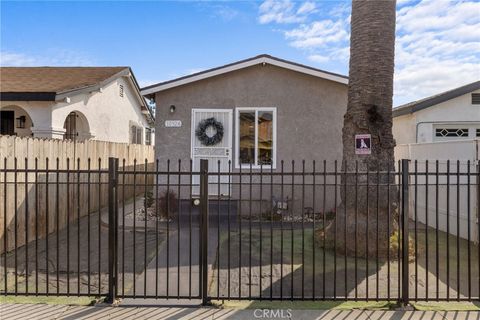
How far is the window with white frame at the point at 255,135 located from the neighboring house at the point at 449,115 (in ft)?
16.5

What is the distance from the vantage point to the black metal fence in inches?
177

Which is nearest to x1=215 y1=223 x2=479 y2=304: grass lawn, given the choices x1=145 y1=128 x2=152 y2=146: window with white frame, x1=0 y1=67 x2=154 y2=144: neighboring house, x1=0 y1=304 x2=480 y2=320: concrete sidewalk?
x1=0 y1=304 x2=480 y2=320: concrete sidewalk

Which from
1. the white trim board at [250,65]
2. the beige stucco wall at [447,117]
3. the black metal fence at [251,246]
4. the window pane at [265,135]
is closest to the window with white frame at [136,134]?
the black metal fence at [251,246]

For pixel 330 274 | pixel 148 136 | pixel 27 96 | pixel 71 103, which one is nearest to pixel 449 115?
pixel 330 274

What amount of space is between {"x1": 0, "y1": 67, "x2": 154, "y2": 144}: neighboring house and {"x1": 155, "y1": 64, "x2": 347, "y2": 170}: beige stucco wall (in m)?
3.48

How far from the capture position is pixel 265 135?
1020 cm

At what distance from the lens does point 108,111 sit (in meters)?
14.9

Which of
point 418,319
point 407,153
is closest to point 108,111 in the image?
point 407,153

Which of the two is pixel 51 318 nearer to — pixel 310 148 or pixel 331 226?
pixel 331 226

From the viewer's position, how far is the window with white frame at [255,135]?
1015 centimetres

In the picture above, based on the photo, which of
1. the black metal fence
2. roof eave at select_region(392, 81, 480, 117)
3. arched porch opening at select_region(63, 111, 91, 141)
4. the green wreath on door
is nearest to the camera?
the black metal fence

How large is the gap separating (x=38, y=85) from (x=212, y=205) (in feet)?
22.2

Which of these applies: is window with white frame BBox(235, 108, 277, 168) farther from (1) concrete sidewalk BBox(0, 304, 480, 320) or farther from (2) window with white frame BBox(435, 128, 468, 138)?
(1) concrete sidewalk BBox(0, 304, 480, 320)

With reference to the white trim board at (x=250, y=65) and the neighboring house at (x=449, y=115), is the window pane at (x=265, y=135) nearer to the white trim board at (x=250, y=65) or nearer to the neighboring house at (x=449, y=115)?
the white trim board at (x=250, y=65)
